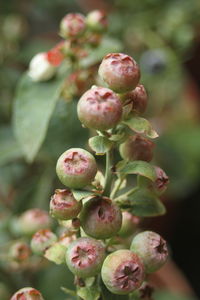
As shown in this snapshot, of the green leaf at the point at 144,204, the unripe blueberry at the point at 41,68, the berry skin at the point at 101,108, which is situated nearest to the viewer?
the berry skin at the point at 101,108

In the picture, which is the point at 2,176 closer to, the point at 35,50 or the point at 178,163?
the point at 35,50

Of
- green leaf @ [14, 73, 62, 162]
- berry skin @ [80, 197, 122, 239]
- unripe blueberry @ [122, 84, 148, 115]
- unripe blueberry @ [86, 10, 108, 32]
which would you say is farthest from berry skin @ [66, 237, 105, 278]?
unripe blueberry @ [86, 10, 108, 32]

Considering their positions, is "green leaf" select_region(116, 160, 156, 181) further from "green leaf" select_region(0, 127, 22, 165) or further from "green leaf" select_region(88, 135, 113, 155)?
"green leaf" select_region(0, 127, 22, 165)

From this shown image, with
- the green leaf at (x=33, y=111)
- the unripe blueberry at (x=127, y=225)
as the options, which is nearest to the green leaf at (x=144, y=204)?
the unripe blueberry at (x=127, y=225)

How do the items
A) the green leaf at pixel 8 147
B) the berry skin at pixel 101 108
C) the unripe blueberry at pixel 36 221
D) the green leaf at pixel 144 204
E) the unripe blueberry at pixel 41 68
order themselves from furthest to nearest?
the green leaf at pixel 8 147 < the unripe blueberry at pixel 41 68 < the unripe blueberry at pixel 36 221 < the green leaf at pixel 144 204 < the berry skin at pixel 101 108

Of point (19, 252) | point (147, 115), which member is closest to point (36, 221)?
point (19, 252)

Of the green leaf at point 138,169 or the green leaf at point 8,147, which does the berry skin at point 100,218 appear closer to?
the green leaf at point 138,169

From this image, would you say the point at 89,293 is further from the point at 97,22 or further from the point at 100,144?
the point at 97,22
